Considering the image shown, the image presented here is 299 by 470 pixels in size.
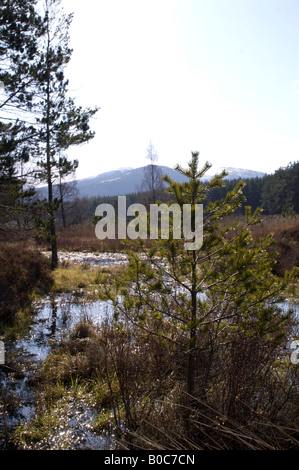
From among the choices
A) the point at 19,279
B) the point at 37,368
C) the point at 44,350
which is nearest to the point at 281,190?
the point at 19,279

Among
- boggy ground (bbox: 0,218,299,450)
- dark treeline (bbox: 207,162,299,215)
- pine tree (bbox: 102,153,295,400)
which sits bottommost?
boggy ground (bbox: 0,218,299,450)

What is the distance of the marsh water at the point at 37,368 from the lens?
332cm

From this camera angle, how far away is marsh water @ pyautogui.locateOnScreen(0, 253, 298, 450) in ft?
10.9

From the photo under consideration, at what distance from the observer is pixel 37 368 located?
4.76 meters

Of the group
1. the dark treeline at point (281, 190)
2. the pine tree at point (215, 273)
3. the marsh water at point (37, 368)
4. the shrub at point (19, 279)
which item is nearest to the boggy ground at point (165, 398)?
the marsh water at point (37, 368)

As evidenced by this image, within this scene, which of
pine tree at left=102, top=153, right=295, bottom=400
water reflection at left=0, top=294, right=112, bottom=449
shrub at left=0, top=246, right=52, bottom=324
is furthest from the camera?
shrub at left=0, top=246, right=52, bottom=324

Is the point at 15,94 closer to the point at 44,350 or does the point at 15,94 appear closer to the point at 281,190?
the point at 44,350

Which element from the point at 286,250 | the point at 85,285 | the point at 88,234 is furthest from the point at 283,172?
the point at 85,285

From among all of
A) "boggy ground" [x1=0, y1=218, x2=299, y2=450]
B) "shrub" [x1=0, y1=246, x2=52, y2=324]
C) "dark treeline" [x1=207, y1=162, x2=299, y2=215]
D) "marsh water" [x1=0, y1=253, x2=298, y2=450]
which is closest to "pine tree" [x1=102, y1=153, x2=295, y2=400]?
"boggy ground" [x1=0, y1=218, x2=299, y2=450]

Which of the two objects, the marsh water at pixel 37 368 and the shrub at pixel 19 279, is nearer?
the marsh water at pixel 37 368

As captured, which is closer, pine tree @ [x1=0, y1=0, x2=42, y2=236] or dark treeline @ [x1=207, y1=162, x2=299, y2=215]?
pine tree @ [x1=0, y1=0, x2=42, y2=236]

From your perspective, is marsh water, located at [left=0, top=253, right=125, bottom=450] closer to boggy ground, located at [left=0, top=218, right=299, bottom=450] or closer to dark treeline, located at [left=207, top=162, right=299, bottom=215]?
boggy ground, located at [left=0, top=218, right=299, bottom=450]

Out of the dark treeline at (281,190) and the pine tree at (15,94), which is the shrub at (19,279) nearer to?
the pine tree at (15,94)

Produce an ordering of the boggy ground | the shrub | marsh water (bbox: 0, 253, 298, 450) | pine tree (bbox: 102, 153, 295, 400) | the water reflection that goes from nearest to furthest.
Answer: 1. the boggy ground
2. pine tree (bbox: 102, 153, 295, 400)
3. marsh water (bbox: 0, 253, 298, 450)
4. the water reflection
5. the shrub
